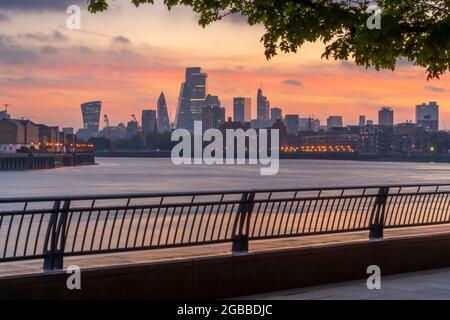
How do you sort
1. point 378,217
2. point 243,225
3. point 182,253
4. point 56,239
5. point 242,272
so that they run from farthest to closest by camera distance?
point 378,217 < point 243,225 < point 182,253 < point 242,272 < point 56,239

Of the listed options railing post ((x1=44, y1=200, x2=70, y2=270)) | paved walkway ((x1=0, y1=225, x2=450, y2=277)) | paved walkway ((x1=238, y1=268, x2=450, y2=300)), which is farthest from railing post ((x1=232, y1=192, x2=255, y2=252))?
railing post ((x1=44, y1=200, x2=70, y2=270))

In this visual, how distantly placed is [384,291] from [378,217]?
2493 millimetres

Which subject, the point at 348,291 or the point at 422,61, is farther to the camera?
the point at 422,61

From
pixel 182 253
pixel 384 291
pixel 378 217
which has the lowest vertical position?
pixel 384 291

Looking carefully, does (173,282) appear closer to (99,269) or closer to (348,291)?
(99,269)

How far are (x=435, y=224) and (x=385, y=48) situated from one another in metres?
4.63

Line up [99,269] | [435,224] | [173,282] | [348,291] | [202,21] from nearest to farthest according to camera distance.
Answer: [99,269]
[173,282]
[348,291]
[202,21]
[435,224]

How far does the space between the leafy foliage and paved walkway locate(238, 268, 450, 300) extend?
332 centimetres

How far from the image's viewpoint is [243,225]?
480 inches

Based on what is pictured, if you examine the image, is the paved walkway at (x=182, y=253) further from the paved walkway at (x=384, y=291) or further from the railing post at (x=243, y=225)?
the paved walkway at (x=384, y=291)

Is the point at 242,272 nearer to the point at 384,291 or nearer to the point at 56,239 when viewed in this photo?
the point at 384,291

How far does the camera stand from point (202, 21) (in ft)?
45.2

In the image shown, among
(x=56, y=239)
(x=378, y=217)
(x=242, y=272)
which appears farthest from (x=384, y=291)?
(x=56, y=239)
